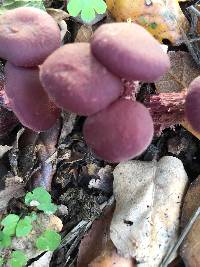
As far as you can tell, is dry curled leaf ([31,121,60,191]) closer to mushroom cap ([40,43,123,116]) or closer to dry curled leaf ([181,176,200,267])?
dry curled leaf ([181,176,200,267])

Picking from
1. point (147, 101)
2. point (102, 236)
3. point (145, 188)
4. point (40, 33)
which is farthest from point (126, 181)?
point (40, 33)

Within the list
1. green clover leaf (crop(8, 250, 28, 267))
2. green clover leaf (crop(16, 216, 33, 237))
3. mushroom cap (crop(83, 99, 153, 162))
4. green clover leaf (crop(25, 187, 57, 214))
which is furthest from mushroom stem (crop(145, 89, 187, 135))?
green clover leaf (crop(8, 250, 28, 267))

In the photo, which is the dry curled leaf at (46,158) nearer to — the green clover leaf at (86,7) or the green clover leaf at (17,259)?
the green clover leaf at (17,259)

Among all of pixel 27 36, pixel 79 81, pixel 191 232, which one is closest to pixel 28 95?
pixel 27 36

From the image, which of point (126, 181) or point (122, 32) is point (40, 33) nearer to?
point (122, 32)

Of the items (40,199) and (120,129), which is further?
(40,199)

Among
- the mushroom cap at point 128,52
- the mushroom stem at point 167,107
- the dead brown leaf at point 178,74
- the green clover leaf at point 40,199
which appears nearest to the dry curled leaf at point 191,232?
the mushroom stem at point 167,107

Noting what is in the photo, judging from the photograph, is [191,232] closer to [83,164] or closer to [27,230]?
[83,164]
